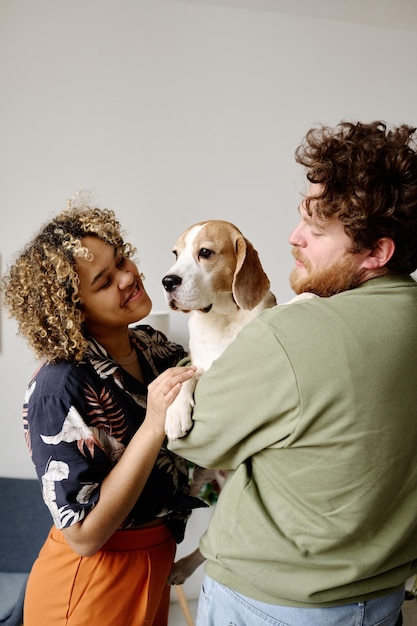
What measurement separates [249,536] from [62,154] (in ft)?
6.40

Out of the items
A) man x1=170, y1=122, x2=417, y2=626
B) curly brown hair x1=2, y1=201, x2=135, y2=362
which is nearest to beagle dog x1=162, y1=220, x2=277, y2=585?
curly brown hair x1=2, y1=201, x2=135, y2=362

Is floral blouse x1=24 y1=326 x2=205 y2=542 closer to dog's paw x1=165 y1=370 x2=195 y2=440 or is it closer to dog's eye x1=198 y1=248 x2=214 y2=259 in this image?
dog's paw x1=165 y1=370 x2=195 y2=440

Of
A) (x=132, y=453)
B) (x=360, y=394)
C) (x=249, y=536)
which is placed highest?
(x=360, y=394)

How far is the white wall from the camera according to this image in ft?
8.14

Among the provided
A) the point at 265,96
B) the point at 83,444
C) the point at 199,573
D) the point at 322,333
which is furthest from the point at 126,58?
the point at 199,573

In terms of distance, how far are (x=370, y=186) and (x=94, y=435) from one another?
2.57 feet

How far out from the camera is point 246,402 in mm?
982

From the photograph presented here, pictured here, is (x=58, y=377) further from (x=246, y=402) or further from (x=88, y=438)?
(x=246, y=402)

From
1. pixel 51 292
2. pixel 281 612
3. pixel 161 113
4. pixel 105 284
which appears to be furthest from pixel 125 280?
pixel 161 113

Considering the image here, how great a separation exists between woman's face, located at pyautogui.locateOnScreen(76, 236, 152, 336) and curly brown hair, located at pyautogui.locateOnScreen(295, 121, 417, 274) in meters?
0.61

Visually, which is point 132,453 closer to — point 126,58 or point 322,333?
point 322,333

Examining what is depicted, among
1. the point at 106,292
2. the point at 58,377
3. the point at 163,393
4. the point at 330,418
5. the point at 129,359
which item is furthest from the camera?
the point at 129,359

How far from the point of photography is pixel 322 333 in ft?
3.06

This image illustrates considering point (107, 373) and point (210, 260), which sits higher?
point (210, 260)
